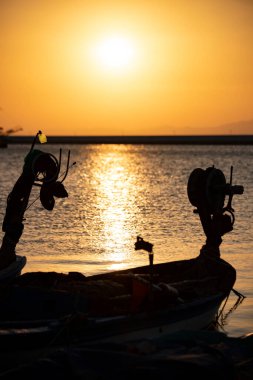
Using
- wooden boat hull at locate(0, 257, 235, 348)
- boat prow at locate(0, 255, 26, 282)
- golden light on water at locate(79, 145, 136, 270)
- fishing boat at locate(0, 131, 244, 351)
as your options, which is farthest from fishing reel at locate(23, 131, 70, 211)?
golden light on water at locate(79, 145, 136, 270)

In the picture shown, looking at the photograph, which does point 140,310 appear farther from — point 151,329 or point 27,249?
point 27,249

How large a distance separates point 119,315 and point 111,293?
1.22 m

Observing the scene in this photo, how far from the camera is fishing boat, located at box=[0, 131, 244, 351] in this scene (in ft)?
49.7

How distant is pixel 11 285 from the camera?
16.7 metres

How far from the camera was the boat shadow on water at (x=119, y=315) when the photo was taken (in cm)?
1408

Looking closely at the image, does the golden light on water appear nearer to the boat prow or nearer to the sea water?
the sea water

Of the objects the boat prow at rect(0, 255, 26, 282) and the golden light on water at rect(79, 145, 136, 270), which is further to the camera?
the golden light on water at rect(79, 145, 136, 270)

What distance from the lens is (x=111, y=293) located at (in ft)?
56.3

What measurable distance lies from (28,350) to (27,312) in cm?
171

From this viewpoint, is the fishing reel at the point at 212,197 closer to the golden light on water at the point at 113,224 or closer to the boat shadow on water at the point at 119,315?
the boat shadow on water at the point at 119,315

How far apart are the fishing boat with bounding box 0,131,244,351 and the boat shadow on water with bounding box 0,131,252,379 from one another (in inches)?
0.7

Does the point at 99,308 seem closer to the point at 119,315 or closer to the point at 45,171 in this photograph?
the point at 119,315

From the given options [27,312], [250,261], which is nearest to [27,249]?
[250,261]

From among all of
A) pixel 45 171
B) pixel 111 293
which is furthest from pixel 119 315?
pixel 45 171
